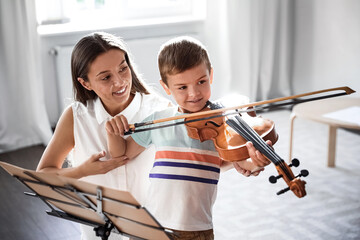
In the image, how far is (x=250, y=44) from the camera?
14.6ft

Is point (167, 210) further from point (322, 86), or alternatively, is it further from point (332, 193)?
point (322, 86)

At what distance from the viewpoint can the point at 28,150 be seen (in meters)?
3.74

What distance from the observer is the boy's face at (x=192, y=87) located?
1.30 m

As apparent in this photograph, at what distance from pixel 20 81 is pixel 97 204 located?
9.35ft

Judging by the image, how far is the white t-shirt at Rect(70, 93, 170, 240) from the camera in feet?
5.15

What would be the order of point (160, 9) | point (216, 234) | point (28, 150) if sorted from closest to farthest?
1. point (216, 234)
2. point (28, 150)
3. point (160, 9)

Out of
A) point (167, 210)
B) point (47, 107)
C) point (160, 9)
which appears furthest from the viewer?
point (160, 9)

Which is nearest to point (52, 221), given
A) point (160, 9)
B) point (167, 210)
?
point (167, 210)

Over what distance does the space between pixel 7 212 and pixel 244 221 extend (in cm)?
131

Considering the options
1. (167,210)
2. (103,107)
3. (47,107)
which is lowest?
(47,107)

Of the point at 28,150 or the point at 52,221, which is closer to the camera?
the point at 52,221

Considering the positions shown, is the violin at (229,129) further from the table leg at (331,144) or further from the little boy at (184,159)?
the table leg at (331,144)

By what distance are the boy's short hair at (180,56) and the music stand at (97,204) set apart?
39cm

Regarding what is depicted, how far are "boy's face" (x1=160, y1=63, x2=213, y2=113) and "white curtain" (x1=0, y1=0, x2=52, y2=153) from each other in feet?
8.66
